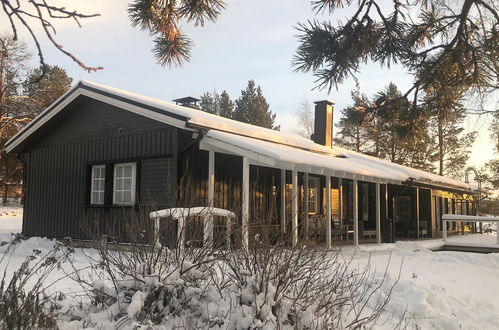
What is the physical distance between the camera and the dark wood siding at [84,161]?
1059 cm

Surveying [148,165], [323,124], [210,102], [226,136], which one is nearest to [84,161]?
[148,165]

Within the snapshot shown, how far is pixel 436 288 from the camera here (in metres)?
6.57

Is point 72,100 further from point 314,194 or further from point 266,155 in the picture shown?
point 314,194

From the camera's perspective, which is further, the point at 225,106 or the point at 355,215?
the point at 225,106

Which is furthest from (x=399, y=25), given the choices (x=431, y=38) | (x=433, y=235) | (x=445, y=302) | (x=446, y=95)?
(x=433, y=235)

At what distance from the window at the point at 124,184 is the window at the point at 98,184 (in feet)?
1.43

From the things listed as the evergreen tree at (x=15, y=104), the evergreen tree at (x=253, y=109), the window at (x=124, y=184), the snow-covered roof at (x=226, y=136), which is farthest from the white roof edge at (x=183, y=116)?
the evergreen tree at (x=253, y=109)

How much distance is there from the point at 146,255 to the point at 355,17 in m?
4.03

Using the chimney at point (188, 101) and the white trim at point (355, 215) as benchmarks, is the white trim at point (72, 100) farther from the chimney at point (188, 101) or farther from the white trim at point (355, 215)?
the white trim at point (355, 215)

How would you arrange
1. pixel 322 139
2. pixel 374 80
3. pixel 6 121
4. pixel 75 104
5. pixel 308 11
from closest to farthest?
1. pixel 308 11
2. pixel 374 80
3. pixel 75 104
4. pixel 322 139
5. pixel 6 121

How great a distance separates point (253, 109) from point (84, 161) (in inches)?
1260

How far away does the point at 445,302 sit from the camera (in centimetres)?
604

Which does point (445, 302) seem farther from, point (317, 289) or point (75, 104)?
point (75, 104)

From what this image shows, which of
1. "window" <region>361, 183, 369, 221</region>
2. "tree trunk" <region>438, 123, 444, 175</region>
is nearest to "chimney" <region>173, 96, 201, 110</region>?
"window" <region>361, 183, 369, 221</region>
